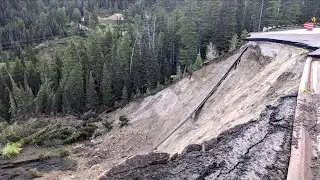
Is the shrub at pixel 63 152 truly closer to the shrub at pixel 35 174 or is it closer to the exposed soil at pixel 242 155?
the shrub at pixel 35 174

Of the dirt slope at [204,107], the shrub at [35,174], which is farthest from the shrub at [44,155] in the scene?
the shrub at [35,174]

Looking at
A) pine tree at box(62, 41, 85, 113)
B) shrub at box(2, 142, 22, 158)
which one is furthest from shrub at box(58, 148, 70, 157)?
pine tree at box(62, 41, 85, 113)

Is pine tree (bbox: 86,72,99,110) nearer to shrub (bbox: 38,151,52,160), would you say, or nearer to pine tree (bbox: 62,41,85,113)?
pine tree (bbox: 62,41,85,113)

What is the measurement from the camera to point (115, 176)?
568 inches

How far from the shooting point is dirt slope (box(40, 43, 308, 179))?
15.6 meters

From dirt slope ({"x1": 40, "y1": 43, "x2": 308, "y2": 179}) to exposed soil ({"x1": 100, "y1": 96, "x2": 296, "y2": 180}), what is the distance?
1117 millimetres

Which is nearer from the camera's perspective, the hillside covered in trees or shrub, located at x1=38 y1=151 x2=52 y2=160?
shrub, located at x1=38 y1=151 x2=52 y2=160

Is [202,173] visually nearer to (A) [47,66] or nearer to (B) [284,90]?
(B) [284,90]

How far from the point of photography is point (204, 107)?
2266cm

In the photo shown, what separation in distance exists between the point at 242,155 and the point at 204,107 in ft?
39.9

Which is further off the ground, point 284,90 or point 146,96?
point 284,90

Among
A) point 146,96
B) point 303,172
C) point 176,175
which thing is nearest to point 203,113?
point 176,175

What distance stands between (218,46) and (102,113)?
18.3 m

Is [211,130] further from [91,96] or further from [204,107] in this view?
[91,96]
